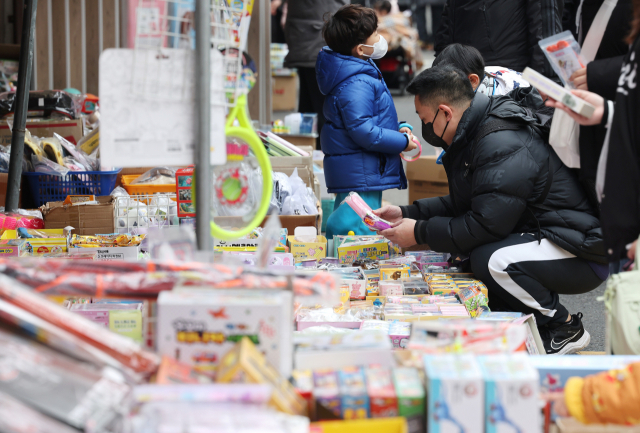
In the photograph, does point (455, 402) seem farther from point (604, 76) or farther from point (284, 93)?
point (284, 93)

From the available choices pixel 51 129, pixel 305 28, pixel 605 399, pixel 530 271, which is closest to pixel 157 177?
pixel 51 129

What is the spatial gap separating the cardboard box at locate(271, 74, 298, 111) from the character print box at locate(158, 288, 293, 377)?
10244 millimetres

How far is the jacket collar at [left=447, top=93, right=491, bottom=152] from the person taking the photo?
3.15 metres

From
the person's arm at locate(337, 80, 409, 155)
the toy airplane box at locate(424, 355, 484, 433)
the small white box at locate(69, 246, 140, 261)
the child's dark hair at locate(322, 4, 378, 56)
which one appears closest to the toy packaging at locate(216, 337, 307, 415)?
the toy airplane box at locate(424, 355, 484, 433)

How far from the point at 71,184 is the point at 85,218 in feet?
2.27

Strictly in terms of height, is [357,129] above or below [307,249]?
above

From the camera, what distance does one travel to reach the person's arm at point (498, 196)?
300cm

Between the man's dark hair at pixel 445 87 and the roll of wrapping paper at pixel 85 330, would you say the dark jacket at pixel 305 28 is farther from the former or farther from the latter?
the roll of wrapping paper at pixel 85 330

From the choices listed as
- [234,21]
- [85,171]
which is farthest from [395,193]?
[234,21]

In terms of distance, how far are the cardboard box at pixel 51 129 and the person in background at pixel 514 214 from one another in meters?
2.82

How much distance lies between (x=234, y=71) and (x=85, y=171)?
8.55 feet

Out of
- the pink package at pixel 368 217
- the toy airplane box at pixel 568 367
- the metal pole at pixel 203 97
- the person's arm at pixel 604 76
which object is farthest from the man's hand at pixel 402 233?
the metal pole at pixel 203 97

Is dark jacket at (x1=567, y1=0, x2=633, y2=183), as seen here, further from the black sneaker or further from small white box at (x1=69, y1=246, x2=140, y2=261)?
small white box at (x1=69, y1=246, x2=140, y2=261)

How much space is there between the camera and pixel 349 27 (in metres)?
4.04
